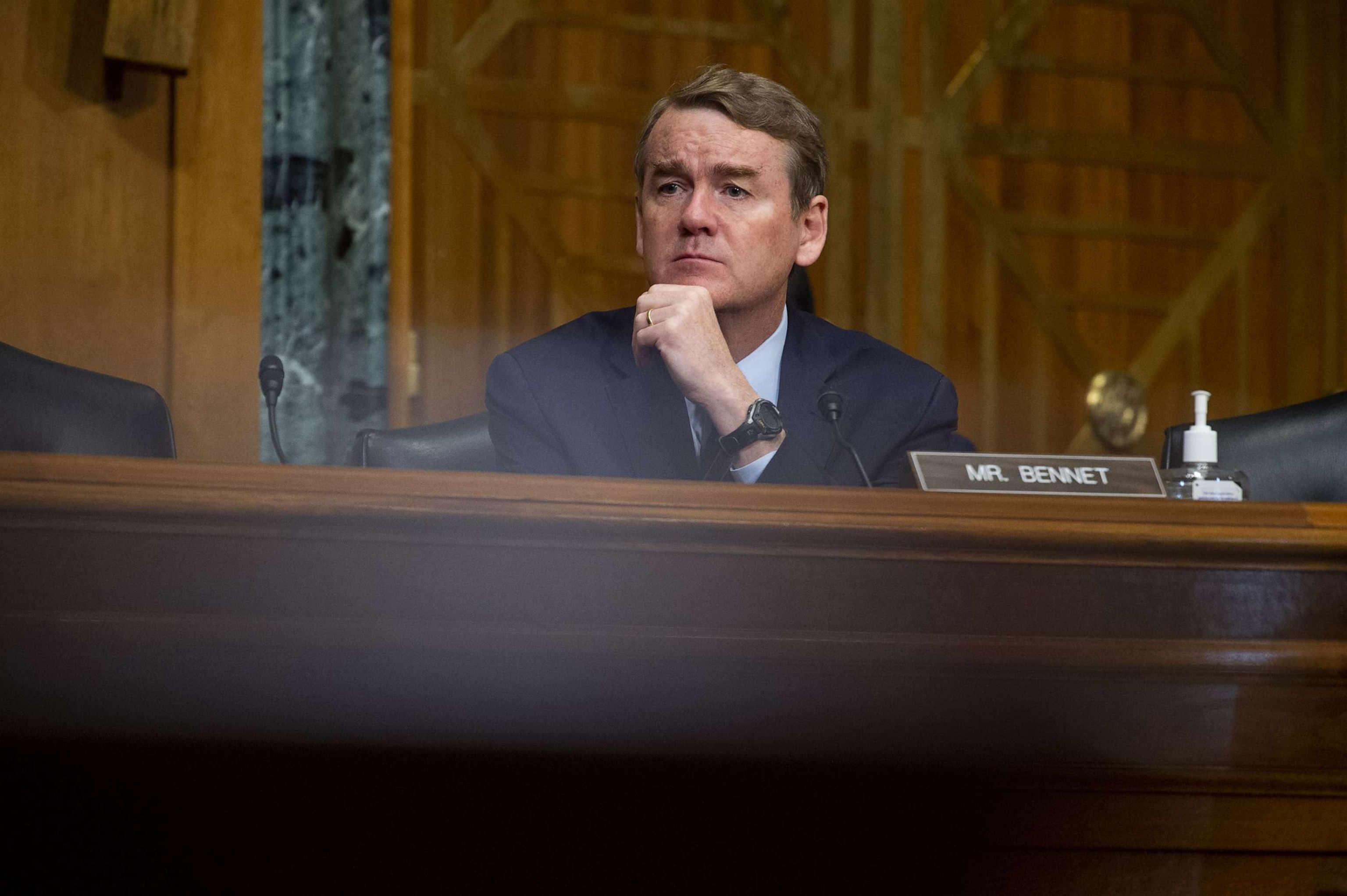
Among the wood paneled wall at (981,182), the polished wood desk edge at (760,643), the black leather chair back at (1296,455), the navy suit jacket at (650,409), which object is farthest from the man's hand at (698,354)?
the wood paneled wall at (981,182)

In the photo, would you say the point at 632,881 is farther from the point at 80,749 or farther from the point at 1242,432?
the point at 1242,432

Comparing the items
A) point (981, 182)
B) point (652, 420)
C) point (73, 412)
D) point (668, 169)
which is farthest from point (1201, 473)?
point (981, 182)

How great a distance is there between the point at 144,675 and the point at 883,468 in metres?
1.01

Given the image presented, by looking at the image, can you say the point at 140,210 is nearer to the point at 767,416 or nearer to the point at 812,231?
the point at 812,231

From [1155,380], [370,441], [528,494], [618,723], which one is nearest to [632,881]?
[618,723]

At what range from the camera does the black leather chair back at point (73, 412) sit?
145 cm

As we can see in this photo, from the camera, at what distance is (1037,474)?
100 cm

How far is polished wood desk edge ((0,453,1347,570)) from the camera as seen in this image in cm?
74

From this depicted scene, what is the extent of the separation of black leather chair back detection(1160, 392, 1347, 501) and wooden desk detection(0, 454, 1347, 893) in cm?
69

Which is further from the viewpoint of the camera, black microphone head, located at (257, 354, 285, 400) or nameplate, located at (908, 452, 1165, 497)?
black microphone head, located at (257, 354, 285, 400)

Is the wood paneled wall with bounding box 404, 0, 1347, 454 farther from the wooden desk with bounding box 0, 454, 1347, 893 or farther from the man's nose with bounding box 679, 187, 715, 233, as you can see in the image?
the wooden desk with bounding box 0, 454, 1347, 893

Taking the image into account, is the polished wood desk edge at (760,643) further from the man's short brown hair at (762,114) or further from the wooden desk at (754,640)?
the man's short brown hair at (762,114)

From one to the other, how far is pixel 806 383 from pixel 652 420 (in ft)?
0.66

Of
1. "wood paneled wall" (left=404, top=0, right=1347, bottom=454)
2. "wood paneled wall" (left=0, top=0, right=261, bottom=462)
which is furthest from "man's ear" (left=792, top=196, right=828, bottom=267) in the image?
"wood paneled wall" (left=404, top=0, right=1347, bottom=454)
